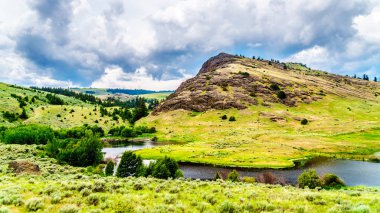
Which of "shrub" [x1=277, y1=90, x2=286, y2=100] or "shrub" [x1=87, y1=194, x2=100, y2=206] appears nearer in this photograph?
"shrub" [x1=87, y1=194, x2=100, y2=206]

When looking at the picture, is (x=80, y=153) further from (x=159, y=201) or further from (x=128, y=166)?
(x=159, y=201)

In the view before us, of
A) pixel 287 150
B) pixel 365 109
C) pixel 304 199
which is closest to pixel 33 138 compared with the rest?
pixel 287 150

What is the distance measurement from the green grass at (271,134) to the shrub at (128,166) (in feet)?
81.3

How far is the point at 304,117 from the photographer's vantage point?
514ft

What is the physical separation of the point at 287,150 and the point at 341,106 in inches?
4417

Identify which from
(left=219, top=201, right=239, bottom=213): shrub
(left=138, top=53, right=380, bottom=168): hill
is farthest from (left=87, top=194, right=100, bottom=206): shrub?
(left=138, top=53, right=380, bottom=168): hill

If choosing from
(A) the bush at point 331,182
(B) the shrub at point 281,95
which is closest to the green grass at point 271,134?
(B) the shrub at point 281,95

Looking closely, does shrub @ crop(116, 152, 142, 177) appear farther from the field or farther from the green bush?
the green bush

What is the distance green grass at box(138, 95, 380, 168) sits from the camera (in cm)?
8825

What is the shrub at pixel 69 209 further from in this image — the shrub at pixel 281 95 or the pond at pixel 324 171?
the shrub at pixel 281 95

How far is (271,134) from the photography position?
123 metres

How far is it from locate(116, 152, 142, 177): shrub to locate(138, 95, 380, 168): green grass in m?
24.8

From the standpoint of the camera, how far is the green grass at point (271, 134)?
88.2m

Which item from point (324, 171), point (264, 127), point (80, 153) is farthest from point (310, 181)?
point (264, 127)
